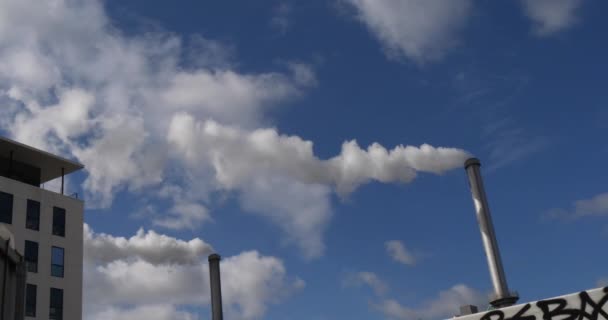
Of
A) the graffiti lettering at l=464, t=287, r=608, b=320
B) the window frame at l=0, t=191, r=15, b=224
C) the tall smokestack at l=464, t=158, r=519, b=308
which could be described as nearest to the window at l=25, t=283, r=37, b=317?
the window frame at l=0, t=191, r=15, b=224

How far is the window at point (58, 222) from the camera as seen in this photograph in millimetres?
43250

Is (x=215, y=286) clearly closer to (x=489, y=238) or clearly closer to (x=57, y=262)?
(x=489, y=238)

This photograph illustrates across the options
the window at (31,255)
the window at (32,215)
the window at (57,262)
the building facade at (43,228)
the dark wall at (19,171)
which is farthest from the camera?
the dark wall at (19,171)

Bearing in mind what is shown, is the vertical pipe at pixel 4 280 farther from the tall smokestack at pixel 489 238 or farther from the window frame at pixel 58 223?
the window frame at pixel 58 223

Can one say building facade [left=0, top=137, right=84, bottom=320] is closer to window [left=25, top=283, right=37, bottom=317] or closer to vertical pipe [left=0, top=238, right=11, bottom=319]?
window [left=25, top=283, right=37, bottom=317]

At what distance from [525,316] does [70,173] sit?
41.5 meters

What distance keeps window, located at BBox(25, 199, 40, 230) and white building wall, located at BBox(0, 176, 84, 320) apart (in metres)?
0.24

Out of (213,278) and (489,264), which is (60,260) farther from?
(489,264)

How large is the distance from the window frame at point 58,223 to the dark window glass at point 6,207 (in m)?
3.63

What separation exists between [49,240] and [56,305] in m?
4.36

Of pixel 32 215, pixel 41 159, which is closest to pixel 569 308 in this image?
pixel 32 215

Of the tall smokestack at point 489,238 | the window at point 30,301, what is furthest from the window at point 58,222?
the tall smokestack at point 489,238

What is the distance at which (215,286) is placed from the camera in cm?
2856

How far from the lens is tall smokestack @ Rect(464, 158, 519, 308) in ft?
69.6
